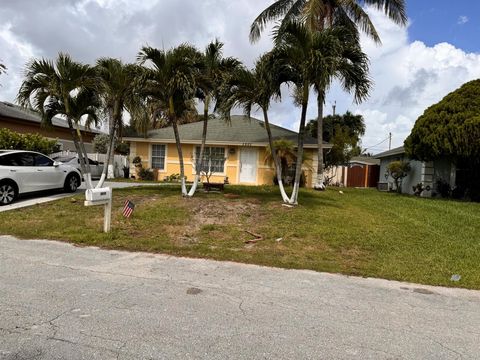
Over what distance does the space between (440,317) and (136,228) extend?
20.8ft

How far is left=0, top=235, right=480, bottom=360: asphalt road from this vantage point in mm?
3422

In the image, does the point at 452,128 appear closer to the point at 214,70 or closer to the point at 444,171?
the point at 444,171

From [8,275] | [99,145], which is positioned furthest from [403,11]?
[99,145]

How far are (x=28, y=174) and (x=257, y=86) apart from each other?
746cm

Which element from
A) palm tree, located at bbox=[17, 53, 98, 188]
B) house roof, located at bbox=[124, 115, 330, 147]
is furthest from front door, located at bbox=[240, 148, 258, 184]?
palm tree, located at bbox=[17, 53, 98, 188]

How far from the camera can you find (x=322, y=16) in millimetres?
18203

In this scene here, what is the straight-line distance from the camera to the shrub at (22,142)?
54.5 feet

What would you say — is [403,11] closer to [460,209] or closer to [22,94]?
[460,209]

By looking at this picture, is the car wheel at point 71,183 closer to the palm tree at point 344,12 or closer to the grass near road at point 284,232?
the grass near road at point 284,232

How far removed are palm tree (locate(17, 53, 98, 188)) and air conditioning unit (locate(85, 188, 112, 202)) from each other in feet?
17.3

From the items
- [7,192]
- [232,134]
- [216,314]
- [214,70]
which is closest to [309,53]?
[214,70]

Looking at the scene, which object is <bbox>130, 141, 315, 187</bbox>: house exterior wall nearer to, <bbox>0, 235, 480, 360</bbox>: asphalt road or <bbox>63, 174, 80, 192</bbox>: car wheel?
<bbox>63, 174, 80, 192</bbox>: car wheel

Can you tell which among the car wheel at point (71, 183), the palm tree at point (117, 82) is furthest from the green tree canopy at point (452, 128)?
the car wheel at point (71, 183)

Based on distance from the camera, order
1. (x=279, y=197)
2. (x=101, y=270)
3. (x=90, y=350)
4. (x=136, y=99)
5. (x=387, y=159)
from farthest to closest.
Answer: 1. (x=387, y=159)
2. (x=279, y=197)
3. (x=136, y=99)
4. (x=101, y=270)
5. (x=90, y=350)
